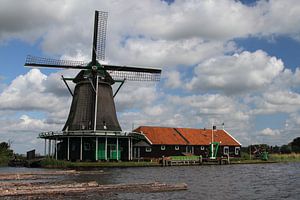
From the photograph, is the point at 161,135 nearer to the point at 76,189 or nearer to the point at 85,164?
the point at 85,164

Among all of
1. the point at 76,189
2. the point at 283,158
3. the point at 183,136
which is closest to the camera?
the point at 76,189

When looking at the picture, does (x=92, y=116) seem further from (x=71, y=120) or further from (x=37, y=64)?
(x=37, y=64)

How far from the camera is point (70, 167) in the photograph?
3747 cm

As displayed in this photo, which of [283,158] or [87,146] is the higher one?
[87,146]

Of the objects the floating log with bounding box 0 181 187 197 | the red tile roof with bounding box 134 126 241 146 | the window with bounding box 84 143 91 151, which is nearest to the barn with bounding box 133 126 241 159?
the red tile roof with bounding box 134 126 241 146

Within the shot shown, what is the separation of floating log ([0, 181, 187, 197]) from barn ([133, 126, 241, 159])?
24.7 meters

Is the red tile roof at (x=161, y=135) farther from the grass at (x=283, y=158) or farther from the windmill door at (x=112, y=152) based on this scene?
the grass at (x=283, y=158)

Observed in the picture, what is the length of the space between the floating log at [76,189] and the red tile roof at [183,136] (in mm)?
27463

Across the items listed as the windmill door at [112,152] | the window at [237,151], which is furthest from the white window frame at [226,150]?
the windmill door at [112,152]

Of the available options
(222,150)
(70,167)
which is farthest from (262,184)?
(222,150)

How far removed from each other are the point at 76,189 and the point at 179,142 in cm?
3199

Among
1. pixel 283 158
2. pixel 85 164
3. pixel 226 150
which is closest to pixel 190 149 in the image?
pixel 226 150

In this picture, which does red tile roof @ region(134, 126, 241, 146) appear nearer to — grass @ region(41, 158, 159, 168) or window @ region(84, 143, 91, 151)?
grass @ region(41, 158, 159, 168)

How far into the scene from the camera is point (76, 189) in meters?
18.5
